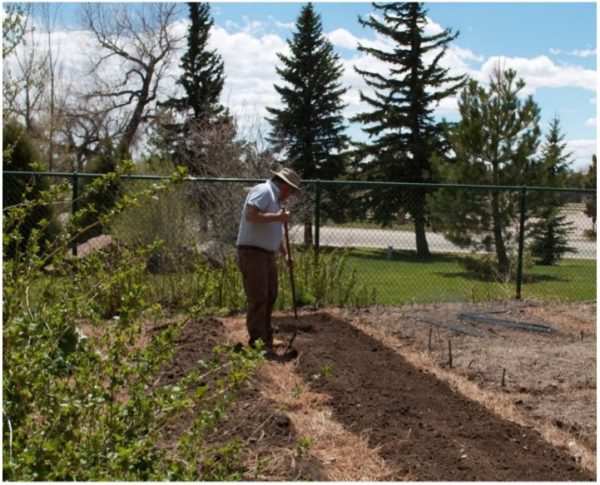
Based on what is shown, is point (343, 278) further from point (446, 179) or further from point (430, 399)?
point (446, 179)

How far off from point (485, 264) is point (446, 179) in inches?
178

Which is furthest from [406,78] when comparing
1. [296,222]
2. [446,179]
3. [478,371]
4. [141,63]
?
[478,371]

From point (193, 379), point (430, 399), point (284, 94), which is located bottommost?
point (430, 399)

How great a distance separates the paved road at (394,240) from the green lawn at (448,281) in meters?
0.35

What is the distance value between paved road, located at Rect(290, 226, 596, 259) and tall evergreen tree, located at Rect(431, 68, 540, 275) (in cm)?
81

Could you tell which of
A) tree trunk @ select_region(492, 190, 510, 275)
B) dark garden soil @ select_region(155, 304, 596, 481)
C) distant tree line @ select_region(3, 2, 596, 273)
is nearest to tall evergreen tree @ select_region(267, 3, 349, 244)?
distant tree line @ select_region(3, 2, 596, 273)

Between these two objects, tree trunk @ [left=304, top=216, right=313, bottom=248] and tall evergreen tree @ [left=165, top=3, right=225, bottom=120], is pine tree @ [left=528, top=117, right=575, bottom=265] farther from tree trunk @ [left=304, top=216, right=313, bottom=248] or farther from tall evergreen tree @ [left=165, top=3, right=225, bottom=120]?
tall evergreen tree @ [left=165, top=3, right=225, bottom=120]

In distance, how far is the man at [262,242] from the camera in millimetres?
6441

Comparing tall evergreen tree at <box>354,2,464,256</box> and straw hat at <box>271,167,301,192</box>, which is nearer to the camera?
straw hat at <box>271,167,301,192</box>

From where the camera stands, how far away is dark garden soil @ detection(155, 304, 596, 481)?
4.17 meters

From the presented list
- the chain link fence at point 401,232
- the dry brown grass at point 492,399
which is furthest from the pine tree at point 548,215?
the dry brown grass at point 492,399

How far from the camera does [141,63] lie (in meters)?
32.1

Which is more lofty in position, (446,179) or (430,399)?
(446,179)

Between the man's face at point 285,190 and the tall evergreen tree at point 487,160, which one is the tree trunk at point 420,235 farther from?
the man's face at point 285,190
